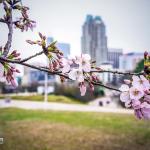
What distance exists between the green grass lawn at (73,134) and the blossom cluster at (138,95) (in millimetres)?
4712

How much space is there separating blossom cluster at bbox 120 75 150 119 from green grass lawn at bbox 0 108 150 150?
471 cm

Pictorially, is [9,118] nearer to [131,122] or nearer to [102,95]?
[131,122]

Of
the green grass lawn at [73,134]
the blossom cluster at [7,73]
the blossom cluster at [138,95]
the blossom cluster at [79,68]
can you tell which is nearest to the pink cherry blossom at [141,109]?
the blossom cluster at [138,95]

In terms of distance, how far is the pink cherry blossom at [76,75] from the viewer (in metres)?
0.83

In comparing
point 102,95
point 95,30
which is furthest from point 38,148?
point 102,95

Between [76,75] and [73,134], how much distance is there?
19.7 ft

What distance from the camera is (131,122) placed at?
28.4 feet

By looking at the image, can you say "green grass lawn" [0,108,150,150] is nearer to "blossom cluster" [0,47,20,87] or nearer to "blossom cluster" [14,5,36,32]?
"blossom cluster" [14,5,36,32]

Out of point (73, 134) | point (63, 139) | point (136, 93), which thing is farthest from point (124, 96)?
point (73, 134)

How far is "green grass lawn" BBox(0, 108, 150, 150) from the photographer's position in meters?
5.69

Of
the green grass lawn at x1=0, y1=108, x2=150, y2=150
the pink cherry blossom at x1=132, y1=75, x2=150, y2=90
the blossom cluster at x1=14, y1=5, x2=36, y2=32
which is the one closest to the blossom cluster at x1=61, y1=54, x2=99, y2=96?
the pink cherry blossom at x1=132, y1=75, x2=150, y2=90

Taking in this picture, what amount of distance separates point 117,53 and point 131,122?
2030mm

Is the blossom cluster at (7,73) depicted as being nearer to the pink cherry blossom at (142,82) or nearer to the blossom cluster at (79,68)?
the blossom cluster at (79,68)

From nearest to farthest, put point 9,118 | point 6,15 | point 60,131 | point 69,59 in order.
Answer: point 69,59 → point 6,15 → point 60,131 → point 9,118
